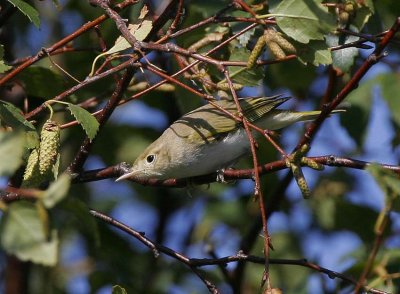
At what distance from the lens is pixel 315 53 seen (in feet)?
9.17

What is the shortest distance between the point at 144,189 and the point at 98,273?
2048mm

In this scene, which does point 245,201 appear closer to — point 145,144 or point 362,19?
point 145,144

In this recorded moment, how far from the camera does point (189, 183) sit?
343 cm

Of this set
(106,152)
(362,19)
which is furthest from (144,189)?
(362,19)

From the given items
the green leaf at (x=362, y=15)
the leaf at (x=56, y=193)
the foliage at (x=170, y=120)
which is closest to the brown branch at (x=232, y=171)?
the foliage at (x=170, y=120)

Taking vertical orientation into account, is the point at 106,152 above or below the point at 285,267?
above

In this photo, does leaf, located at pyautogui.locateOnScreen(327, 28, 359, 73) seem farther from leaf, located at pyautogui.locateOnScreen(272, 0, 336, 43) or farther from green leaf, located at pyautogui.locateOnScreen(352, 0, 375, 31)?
leaf, located at pyautogui.locateOnScreen(272, 0, 336, 43)

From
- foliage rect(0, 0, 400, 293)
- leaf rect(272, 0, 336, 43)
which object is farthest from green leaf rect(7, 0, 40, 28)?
leaf rect(272, 0, 336, 43)

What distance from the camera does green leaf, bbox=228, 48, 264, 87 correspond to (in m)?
3.09

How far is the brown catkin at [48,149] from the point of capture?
2486 mm

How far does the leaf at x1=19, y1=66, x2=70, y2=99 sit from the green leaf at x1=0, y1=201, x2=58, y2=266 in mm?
1568

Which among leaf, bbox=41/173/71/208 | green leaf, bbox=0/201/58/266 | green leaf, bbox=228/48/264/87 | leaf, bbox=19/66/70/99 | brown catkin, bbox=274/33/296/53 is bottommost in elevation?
green leaf, bbox=0/201/58/266

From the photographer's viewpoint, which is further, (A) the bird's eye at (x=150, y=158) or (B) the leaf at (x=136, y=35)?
(A) the bird's eye at (x=150, y=158)

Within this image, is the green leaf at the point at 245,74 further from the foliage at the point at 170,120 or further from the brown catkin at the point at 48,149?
the brown catkin at the point at 48,149
